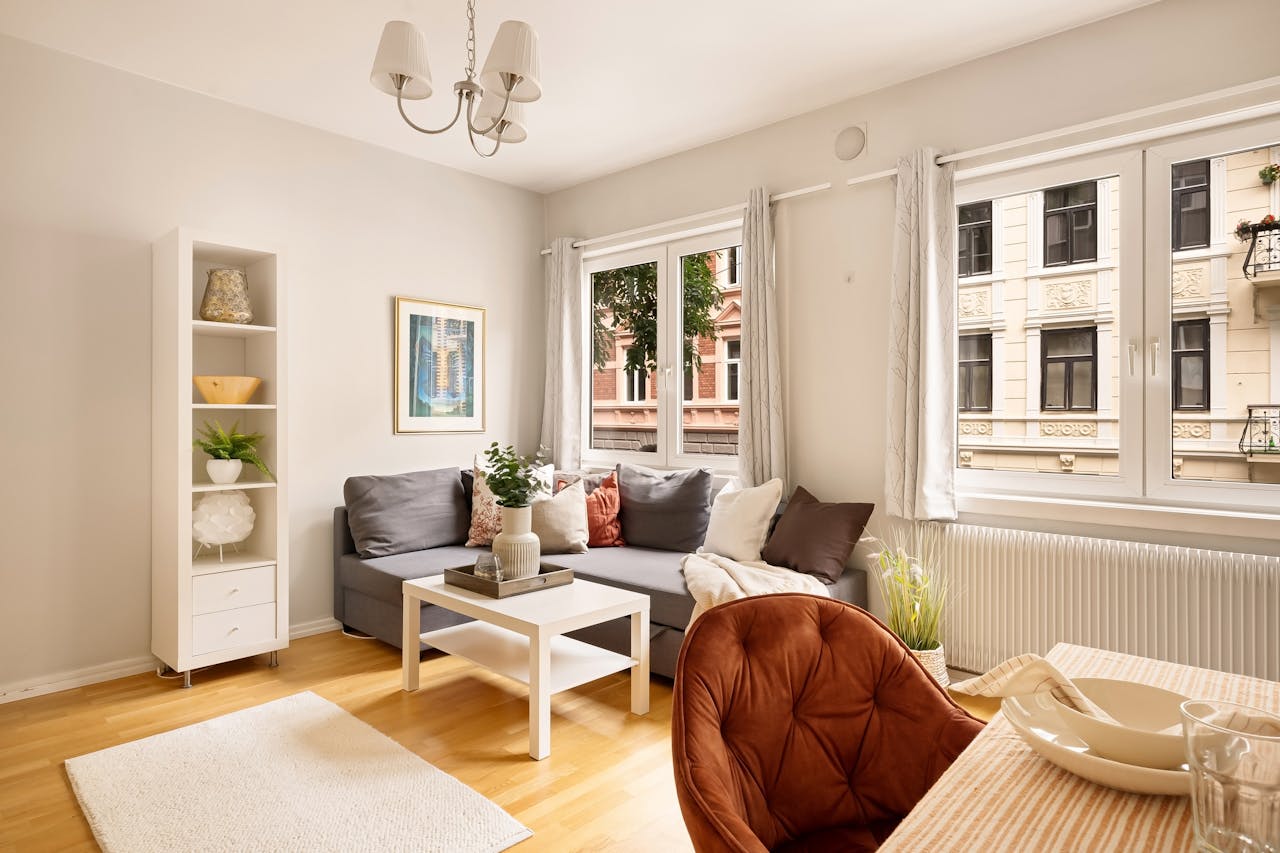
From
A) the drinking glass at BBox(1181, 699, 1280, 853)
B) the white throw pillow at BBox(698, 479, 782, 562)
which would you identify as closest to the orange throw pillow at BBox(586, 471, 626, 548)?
the white throw pillow at BBox(698, 479, 782, 562)

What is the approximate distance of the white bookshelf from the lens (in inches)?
124

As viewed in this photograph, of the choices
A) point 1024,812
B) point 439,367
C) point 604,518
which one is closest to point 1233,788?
point 1024,812

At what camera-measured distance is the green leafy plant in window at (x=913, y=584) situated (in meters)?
3.04

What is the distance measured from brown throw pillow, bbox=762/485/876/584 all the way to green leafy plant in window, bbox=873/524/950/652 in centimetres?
18

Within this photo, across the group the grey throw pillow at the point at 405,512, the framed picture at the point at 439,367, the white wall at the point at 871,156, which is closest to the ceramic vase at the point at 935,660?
the white wall at the point at 871,156

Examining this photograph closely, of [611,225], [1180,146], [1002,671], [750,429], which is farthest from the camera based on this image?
[611,225]

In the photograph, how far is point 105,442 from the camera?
10.8 ft

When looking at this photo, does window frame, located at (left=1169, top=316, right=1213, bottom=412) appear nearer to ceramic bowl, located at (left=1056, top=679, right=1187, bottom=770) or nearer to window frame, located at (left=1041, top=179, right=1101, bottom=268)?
window frame, located at (left=1041, top=179, right=1101, bottom=268)

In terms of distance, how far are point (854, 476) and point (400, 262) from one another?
9.53ft

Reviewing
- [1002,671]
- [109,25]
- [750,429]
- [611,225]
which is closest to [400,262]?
[611,225]

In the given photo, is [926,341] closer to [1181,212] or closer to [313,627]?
[1181,212]

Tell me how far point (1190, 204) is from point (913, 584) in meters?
1.85

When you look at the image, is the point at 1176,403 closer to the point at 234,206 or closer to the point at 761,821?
the point at 761,821

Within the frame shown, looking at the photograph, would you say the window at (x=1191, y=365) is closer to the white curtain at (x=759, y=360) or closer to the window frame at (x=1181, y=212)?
the window frame at (x=1181, y=212)
